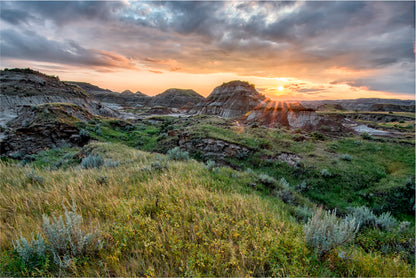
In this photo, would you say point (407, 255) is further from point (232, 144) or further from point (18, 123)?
point (18, 123)

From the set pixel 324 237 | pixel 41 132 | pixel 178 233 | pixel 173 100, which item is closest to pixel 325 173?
pixel 324 237

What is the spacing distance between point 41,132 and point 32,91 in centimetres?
3170

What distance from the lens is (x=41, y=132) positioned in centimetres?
1791

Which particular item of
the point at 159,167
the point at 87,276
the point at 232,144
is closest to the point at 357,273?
the point at 87,276

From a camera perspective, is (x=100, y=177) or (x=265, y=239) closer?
(x=265, y=239)

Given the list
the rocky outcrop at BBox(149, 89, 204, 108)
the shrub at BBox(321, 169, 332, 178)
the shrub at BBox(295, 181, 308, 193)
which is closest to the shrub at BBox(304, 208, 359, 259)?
the shrub at BBox(295, 181, 308, 193)

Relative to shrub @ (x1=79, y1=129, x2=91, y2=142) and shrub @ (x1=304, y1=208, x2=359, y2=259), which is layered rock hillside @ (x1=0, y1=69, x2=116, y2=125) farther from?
shrub @ (x1=304, y1=208, x2=359, y2=259)

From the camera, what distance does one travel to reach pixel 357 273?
2463 millimetres

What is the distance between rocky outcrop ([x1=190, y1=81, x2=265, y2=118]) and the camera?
237ft

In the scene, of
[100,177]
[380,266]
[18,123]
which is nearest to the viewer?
[380,266]

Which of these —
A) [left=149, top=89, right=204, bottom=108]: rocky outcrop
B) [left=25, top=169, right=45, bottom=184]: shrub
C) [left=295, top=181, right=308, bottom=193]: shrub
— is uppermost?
[left=149, top=89, right=204, bottom=108]: rocky outcrop

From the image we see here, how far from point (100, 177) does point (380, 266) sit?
634 cm

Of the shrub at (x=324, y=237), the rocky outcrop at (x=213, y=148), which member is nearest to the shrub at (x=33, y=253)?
the shrub at (x=324, y=237)

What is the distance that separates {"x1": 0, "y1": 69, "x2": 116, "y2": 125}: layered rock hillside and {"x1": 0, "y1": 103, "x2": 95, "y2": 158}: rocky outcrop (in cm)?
1392
